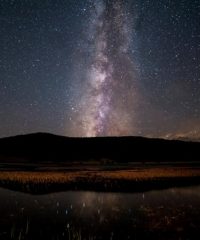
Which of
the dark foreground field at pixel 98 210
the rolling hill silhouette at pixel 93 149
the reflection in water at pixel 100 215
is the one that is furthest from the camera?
the rolling hill silhouette at pixel 93 149

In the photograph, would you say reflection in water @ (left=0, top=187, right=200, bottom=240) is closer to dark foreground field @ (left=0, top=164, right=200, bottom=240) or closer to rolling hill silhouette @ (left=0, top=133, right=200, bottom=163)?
dark foreground field @ (left=0, top=164, right=200, bottom=240)

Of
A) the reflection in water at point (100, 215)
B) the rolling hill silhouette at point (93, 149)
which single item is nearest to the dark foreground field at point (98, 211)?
the reflection in water at point (100, 215)

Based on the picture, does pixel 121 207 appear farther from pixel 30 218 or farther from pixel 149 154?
pixel 149 154

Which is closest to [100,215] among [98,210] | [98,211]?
[98,211]

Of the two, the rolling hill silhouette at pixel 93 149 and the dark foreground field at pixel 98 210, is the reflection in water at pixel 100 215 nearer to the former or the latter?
the dark foreground field at pixel 98 210

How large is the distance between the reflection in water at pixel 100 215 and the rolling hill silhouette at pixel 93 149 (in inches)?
3779

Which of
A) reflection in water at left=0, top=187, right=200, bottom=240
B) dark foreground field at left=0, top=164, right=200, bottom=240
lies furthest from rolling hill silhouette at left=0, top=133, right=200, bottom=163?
reflection in water at left=0, top=187, right=200, bottom=240

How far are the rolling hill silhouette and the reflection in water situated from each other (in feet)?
315

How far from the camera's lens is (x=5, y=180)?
1670 inches

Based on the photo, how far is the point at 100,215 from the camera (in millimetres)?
21156

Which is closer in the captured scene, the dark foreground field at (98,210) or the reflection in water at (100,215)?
the reflection in water at (100,215)

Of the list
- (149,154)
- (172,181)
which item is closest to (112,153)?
(149,154)

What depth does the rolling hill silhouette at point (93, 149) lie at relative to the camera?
434 ft

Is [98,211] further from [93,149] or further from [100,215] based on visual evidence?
[93,149]
